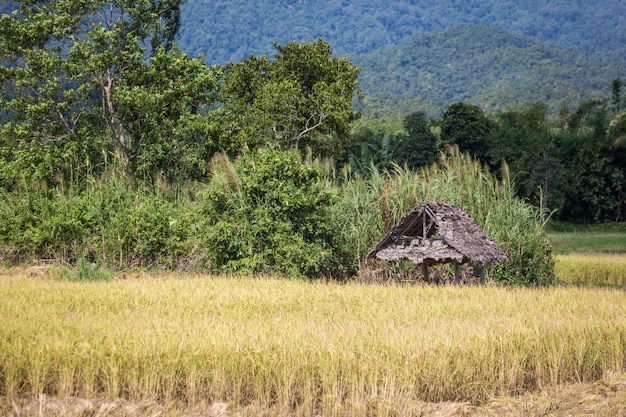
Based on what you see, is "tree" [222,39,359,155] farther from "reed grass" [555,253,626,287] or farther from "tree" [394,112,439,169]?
"tree" [394,112,439,169]

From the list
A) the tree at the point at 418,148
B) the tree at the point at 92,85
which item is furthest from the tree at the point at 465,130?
the tree at the point at 92,85

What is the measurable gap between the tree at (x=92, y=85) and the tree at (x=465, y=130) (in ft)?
107

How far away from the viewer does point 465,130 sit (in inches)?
2016

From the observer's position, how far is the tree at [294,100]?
25391 millimetres

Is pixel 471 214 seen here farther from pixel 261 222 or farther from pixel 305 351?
pixel 305 351

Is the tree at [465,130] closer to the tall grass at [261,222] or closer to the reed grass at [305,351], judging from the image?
the tall grass at [261,222]

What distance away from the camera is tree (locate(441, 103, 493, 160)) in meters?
51.3

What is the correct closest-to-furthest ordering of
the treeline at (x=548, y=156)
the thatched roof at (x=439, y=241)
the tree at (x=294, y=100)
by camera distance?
the thatched roof at (x=439, y=241) → the tree at (x=294, y=100) → the treeline at (x=548, y=156)

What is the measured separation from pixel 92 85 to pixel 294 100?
851 cm

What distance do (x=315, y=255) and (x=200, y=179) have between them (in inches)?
357

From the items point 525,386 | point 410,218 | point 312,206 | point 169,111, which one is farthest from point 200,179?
point 525,386

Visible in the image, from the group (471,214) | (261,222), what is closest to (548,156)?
(471,214)

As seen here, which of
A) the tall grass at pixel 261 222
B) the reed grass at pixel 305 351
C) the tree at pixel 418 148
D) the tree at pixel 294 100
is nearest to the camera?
the reed grass at pixel 305 351

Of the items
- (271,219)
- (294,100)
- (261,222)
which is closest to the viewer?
→ (261,222)
